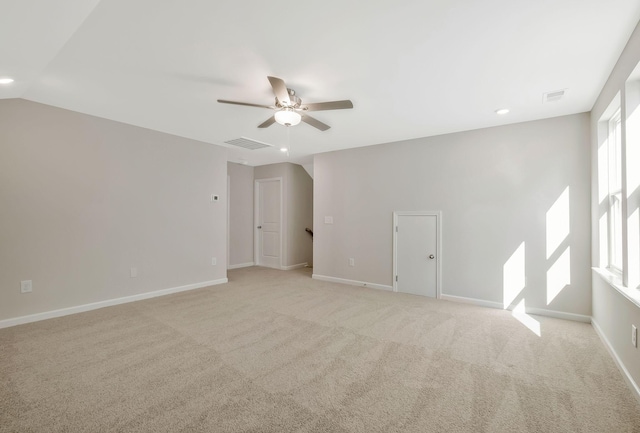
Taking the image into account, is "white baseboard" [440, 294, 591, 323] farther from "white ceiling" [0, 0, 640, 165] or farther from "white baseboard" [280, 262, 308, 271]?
"white baseboard" [280, 262, 308, 271]

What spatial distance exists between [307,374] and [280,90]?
224cm

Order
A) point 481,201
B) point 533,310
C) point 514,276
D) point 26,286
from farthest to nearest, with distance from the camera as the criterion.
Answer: point 481,201
point 514,276
point 533,310
point 26,286

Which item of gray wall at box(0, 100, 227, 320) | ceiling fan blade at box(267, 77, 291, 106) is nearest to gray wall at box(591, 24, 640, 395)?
ceiling fan blade at box(267, 77, 291, 106)

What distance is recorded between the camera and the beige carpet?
1.68 metres

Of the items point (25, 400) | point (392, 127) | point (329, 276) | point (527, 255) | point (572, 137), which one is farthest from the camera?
point (329, 276)

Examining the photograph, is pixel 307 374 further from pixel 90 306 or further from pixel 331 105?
pixel 90 306

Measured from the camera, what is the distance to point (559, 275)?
11.3 ft

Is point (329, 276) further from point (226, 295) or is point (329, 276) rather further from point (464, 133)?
point (464, 133)

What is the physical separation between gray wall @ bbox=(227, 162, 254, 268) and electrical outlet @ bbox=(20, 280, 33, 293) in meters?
3.58

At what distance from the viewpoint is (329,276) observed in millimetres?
5398

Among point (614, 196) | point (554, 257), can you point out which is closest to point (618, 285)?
point (614, 196)

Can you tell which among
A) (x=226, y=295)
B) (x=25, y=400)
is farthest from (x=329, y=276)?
(x=25, y=400)

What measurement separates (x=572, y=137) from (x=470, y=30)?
250cm

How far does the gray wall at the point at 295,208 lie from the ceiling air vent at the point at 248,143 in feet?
5.01
